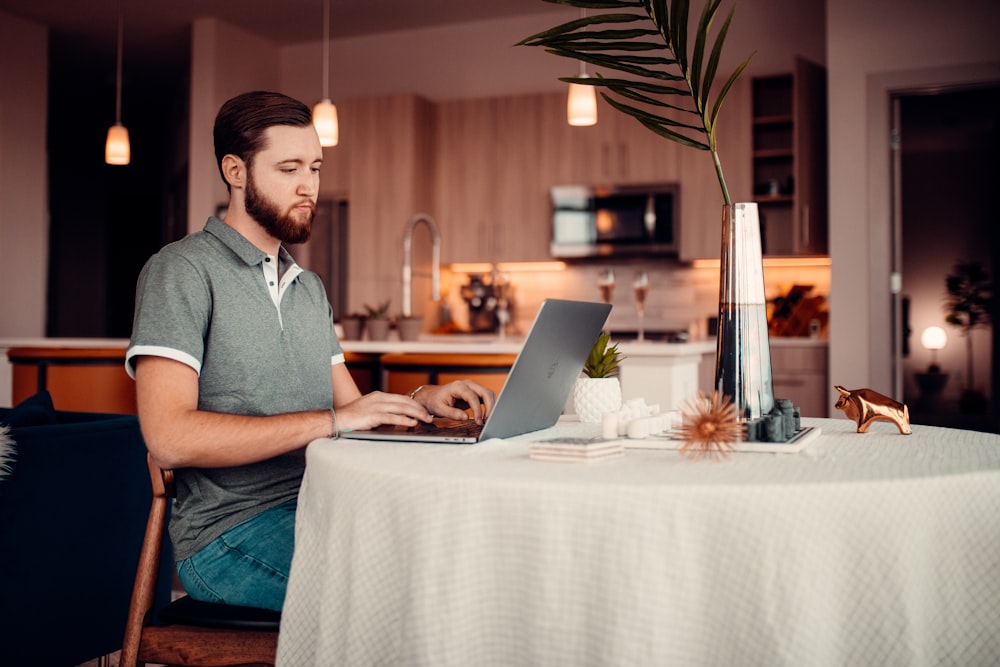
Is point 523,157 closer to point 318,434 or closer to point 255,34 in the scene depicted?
point 255,34

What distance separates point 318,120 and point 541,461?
3499mm

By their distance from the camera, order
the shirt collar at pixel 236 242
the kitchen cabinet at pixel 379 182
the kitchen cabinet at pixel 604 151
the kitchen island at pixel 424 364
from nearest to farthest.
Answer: the shirt collar at pixel 236 242, the kitchen island at pixel 424 364, the kitchen cabinet at pixel 604 151, the kitchen cabinet at pixel 379 182

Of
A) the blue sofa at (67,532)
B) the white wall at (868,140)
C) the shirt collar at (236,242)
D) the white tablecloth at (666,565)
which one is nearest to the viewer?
the white tablecloth at (666,565)

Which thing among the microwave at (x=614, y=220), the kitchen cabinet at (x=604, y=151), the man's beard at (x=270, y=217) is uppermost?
the kitchen cabinet at (x=604, y=151)

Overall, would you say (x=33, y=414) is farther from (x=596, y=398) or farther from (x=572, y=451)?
(x=572, y=451)

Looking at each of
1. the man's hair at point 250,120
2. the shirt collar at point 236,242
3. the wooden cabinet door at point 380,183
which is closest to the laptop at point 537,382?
the shirt collar at point 236,242

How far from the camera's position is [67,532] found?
1.90 meters

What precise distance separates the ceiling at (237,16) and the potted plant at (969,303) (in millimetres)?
3322

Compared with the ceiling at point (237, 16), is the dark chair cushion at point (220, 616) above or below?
below

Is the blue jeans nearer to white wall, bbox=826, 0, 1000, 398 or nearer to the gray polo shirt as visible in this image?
the gray polo shirt

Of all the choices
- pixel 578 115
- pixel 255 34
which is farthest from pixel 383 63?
pixel 578 115

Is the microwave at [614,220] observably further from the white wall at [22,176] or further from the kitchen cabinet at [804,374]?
the white wall at [22,176]

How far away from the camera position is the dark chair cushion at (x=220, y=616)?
52.1 inches

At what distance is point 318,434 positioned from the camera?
53.1 inches
